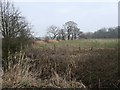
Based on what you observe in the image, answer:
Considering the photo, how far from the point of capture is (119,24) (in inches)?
538

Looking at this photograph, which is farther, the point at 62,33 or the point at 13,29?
the point at 62,33

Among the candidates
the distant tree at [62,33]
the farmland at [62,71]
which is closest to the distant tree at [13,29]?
the farmland at [62,71]

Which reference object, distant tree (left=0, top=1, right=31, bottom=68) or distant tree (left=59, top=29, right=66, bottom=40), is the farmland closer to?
distant tree (left=0, top=1, right=31, bottom=68)

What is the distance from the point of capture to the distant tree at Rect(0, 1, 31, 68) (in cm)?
1446

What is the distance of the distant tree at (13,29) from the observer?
14.5 m

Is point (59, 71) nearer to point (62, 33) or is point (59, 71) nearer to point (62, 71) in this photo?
point (62, 71)

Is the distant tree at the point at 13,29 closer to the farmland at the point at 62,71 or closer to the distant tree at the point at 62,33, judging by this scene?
the farmland at the point at 62,71

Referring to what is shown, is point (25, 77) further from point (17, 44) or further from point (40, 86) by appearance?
point (17, 44)

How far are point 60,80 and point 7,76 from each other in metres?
1.69

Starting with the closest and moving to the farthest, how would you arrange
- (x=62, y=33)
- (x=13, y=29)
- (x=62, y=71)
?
1. (x=62, y=71)
2. (x=13, y=29)
3. (x=62, y=33)

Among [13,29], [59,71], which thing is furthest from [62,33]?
[59,71]

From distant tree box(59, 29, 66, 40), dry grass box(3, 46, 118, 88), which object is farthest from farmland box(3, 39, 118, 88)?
distant tree box(59, 29, 66, 40)

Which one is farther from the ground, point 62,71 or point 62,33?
point 62,33

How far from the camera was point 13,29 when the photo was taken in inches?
727
